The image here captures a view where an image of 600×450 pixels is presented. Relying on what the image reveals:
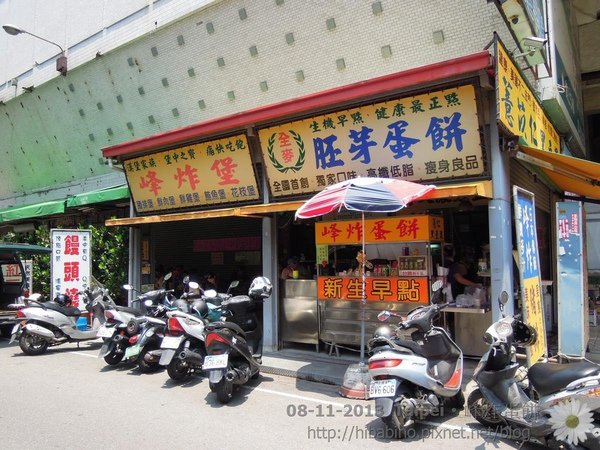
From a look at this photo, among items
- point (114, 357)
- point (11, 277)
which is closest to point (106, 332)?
point (114, 357)

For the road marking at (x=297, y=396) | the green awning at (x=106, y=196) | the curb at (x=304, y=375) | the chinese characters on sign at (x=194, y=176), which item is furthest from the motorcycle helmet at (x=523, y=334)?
the green awning at (x=106, y=196)

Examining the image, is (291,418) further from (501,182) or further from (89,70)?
(89,70)

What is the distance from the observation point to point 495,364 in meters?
4.59

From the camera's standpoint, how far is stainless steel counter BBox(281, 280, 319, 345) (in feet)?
28.8

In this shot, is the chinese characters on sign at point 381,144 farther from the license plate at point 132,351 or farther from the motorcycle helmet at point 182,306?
the license plate at point 132,351

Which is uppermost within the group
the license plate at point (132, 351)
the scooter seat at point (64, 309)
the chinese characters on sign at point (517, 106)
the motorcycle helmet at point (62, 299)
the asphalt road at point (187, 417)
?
the chinese characters on sign at point (517, 106)

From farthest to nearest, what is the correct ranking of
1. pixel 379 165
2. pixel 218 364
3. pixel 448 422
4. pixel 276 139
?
pixel 276 139, pixel 379 165, pixel 218 364, pixel 448 422

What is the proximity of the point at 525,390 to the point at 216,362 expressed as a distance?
348 cm

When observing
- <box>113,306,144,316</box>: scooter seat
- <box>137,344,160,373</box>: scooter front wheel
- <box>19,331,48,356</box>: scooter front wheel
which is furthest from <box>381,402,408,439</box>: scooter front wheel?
<box>19,331,48,356</box>: scooter front wheel

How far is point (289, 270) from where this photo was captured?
938 centimetres

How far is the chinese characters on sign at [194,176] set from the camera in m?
9.33

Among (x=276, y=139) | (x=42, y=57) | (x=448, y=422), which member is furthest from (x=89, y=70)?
(x=448, y=422)

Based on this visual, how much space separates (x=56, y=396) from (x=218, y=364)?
2269 millimetres

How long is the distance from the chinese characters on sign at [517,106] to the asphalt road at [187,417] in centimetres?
388
